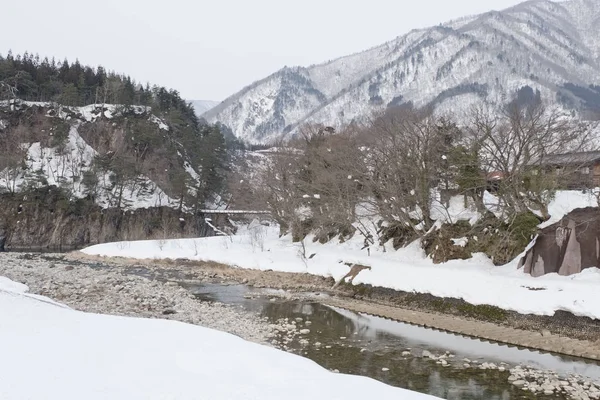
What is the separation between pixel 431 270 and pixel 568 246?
5.79 m

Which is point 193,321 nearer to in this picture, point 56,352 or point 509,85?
point 56,352

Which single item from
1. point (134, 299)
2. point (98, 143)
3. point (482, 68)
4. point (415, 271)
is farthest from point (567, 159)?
point (482, 68)

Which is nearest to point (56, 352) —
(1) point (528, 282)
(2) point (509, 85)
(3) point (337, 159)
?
(1) point (528, 282)

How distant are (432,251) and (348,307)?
7168 mm

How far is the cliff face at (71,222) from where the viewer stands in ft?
178

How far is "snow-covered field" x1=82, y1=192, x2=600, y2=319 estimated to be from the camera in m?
17.2

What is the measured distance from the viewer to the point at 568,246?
19516mm

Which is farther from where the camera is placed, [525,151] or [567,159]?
[567,159]

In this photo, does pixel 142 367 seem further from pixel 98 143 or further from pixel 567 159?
pixel 98 143

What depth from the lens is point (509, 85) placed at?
427 feet

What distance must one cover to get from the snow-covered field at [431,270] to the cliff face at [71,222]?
63.1 feet

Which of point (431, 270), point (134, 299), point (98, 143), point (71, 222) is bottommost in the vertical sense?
point (134, 299)

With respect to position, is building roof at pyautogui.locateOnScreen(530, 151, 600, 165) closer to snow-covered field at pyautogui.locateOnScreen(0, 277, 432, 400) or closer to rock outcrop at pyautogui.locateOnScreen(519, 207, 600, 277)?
rock outcrop at pyautogui.locateOnScreen(519, 207, 600, 277)

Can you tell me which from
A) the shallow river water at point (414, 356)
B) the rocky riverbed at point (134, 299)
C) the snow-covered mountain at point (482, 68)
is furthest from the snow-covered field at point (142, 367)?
the snow-covered mountain at point (482, 68)
